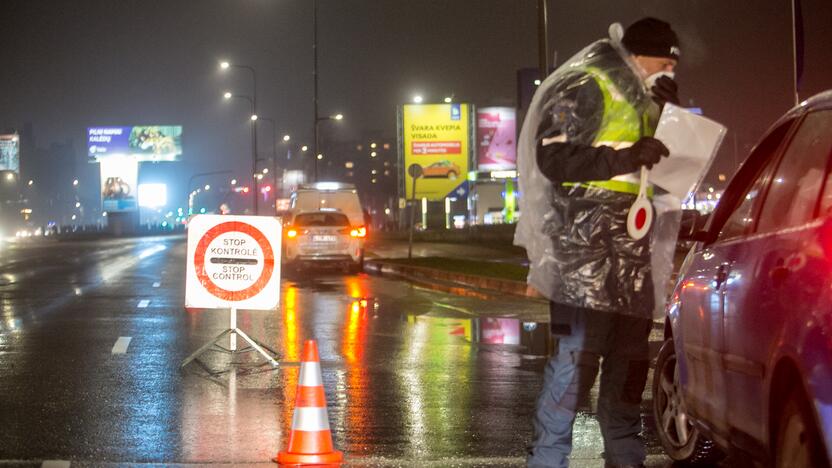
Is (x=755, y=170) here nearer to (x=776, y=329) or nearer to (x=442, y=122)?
(x=776, y=329)

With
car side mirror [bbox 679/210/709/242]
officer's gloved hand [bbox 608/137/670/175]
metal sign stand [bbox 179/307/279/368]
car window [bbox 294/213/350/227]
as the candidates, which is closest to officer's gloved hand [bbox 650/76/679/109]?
officer's gloved hand [bbox 608/137/670/175]

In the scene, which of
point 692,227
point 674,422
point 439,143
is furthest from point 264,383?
point 439,143

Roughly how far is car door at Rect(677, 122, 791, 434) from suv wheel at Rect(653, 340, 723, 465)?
31 cm

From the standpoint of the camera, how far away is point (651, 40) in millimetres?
5789

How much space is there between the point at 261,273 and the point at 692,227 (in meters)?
5.96

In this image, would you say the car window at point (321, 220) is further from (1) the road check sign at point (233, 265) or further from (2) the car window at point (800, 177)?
(2) the car window at point (800, 177)

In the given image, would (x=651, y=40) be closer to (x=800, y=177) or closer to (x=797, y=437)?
(x=800, y=177)

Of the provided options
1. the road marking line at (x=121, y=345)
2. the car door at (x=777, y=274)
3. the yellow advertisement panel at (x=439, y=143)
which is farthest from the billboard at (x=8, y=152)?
the car door at (x=777, y=274)

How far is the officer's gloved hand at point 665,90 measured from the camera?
5730 millimetres

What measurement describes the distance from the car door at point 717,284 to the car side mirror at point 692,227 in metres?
0.05

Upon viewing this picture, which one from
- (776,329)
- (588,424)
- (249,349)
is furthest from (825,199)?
(249,349)

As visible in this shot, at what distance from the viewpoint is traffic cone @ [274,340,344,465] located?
6.86 m

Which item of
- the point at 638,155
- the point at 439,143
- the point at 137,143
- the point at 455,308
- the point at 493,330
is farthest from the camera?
the point at 137,143

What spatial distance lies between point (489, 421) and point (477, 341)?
5472 millimetres
